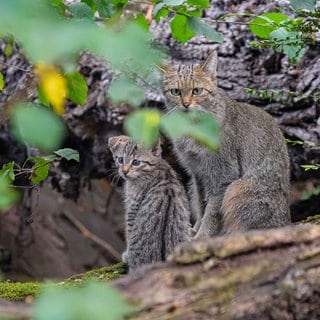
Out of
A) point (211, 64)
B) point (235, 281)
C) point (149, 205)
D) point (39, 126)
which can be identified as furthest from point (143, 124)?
point (211, 64)

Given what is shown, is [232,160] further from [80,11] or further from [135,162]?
[80,11]

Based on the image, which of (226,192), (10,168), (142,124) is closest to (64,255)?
(226,192)

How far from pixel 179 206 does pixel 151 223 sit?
0.21 metres

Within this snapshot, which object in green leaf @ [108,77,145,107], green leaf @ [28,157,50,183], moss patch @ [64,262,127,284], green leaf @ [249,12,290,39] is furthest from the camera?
moss patch @ [64,262,127,284]

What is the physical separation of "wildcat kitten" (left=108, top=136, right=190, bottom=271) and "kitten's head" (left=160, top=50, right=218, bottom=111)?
0.35m

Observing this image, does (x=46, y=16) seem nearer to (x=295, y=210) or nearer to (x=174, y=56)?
(x=174, y=56)

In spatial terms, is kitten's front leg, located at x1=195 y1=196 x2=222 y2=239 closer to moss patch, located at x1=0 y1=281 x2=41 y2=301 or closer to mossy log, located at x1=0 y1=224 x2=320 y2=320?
moss patch, located at x1=0 y1=281 x2=41 y2=301

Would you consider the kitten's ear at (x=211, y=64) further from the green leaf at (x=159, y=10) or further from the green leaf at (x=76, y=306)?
the green leaf at (x=76, y=306)

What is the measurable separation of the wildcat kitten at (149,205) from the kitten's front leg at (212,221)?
27cm

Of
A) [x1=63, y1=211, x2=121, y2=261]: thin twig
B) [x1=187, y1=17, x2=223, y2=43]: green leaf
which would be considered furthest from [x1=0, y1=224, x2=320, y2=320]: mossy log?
[x1=63, y1=211, x2=121, y2=261]: thin twig

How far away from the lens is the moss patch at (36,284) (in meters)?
3.82

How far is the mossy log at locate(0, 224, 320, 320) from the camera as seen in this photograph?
1822 mm

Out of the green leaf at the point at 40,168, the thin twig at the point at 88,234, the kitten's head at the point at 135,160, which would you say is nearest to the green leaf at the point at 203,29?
the green leaf at the point at 40,168

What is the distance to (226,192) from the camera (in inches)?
172
